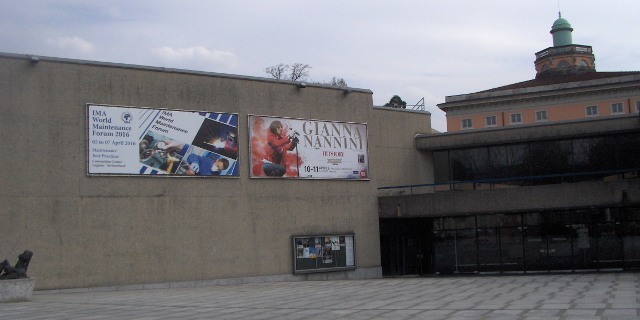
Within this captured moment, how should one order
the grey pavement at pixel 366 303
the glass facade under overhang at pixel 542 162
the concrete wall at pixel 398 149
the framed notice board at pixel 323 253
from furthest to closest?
the concrete wall at pixel 398 149
the glass facade under overhang at pixel 542 162
the framed notice board at pixel 323 253
the grey pavement at pixel 366 303

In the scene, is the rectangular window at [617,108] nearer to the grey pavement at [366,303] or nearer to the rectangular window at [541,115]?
the rectangular window at [541,115]

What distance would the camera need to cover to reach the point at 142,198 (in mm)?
28766

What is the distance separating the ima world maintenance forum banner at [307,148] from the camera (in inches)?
1267

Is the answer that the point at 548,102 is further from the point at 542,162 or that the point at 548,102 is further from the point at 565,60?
the point at 542,162

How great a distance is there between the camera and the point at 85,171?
27641 mm

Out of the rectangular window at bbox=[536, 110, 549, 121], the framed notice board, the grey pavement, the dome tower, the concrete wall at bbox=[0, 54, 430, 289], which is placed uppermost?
the dome tower

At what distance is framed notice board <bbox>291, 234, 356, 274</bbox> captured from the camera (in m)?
32.7

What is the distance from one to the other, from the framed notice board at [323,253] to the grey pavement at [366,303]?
21.5 feet

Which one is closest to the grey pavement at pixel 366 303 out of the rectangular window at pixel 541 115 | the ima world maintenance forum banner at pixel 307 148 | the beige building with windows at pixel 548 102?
the ima world maintenance forum banner at pixel 307 148

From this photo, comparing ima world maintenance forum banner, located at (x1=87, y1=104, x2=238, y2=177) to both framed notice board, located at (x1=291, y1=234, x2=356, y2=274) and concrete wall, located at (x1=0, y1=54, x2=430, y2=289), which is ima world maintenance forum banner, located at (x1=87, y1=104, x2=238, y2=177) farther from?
framed notice board, located at (x1=291, y1=234, x2=356, y2=274)

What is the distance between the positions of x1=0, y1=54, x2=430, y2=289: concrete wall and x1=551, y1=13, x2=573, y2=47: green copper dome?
251 feet

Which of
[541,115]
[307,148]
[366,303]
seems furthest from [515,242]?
[541,115]

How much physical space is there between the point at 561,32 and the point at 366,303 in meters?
93.4

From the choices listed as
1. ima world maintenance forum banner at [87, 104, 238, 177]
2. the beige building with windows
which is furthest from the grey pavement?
the beige building with windows
